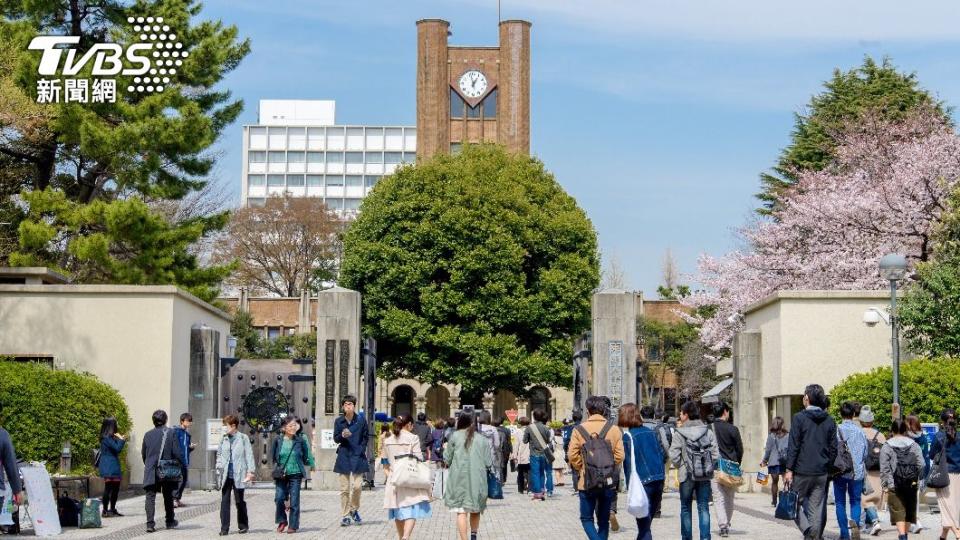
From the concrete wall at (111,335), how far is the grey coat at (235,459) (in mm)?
8421

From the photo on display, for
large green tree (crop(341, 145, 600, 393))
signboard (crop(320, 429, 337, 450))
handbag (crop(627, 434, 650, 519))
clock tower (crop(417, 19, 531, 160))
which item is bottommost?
handbag (crop(627, 434, 650, 519))

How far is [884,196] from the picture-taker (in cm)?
3628

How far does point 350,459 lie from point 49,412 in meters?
6.31

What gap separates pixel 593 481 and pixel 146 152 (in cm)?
2321

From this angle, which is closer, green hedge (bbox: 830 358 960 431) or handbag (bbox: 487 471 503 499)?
green hedge (bbox: 830 358 960 431)

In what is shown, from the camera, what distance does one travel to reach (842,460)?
46.9 feet

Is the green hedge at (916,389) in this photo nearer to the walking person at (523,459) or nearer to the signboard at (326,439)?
the walking person at (523,459)

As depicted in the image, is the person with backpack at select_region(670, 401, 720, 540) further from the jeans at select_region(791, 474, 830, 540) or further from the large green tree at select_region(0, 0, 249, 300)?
the large green tree at select_region(0, 0, 249, 300)

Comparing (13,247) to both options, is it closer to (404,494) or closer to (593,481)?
(404,494)

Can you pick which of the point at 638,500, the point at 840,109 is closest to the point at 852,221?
the point at 840,109

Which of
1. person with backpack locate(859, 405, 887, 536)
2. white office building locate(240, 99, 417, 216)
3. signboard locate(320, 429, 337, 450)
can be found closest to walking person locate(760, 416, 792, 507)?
person with backpack locate(859, 405, 887, 536)

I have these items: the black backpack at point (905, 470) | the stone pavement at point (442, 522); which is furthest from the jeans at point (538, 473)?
the black backpack at point (905, 470)

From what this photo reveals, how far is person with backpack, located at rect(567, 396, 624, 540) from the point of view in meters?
12.3

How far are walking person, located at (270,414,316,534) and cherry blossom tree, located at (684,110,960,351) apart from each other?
62.8 feet
